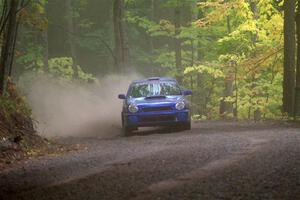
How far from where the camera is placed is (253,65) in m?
26.1

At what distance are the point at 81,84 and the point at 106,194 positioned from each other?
32.8 meters

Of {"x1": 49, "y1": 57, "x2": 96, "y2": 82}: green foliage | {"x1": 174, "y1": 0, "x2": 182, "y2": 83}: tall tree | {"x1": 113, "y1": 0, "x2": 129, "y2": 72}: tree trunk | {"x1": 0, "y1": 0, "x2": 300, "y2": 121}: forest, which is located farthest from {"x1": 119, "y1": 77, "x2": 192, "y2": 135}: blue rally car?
{"x1": 49, "y1": 57, "x2": 96, "y2": 82}: green foliage

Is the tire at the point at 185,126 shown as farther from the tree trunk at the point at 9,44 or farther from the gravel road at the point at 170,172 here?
the tree trunk at the point at 9,44

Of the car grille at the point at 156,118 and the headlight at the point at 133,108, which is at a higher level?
the headlight at the point at 133,108

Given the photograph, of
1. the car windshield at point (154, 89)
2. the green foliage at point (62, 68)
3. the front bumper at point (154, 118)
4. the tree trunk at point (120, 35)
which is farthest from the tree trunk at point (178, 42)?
the front bumper at point (154, 118)

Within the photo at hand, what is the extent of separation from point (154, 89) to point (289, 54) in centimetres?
528

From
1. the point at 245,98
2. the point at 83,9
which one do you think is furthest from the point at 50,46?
the point at 245,98

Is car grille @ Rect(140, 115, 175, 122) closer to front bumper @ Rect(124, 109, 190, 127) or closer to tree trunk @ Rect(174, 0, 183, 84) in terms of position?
front bumper @ Rect(124, 109, 190, 127)

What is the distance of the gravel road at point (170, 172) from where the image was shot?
7.39m

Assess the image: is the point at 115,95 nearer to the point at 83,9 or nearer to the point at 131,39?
the point at 131,39

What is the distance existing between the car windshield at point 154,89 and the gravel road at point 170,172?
17.4 feet

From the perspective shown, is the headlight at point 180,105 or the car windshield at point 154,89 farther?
the car windshield at point 154,89

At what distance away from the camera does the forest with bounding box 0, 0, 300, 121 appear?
19609 mm

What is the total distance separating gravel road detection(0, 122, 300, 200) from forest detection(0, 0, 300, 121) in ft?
16.9
